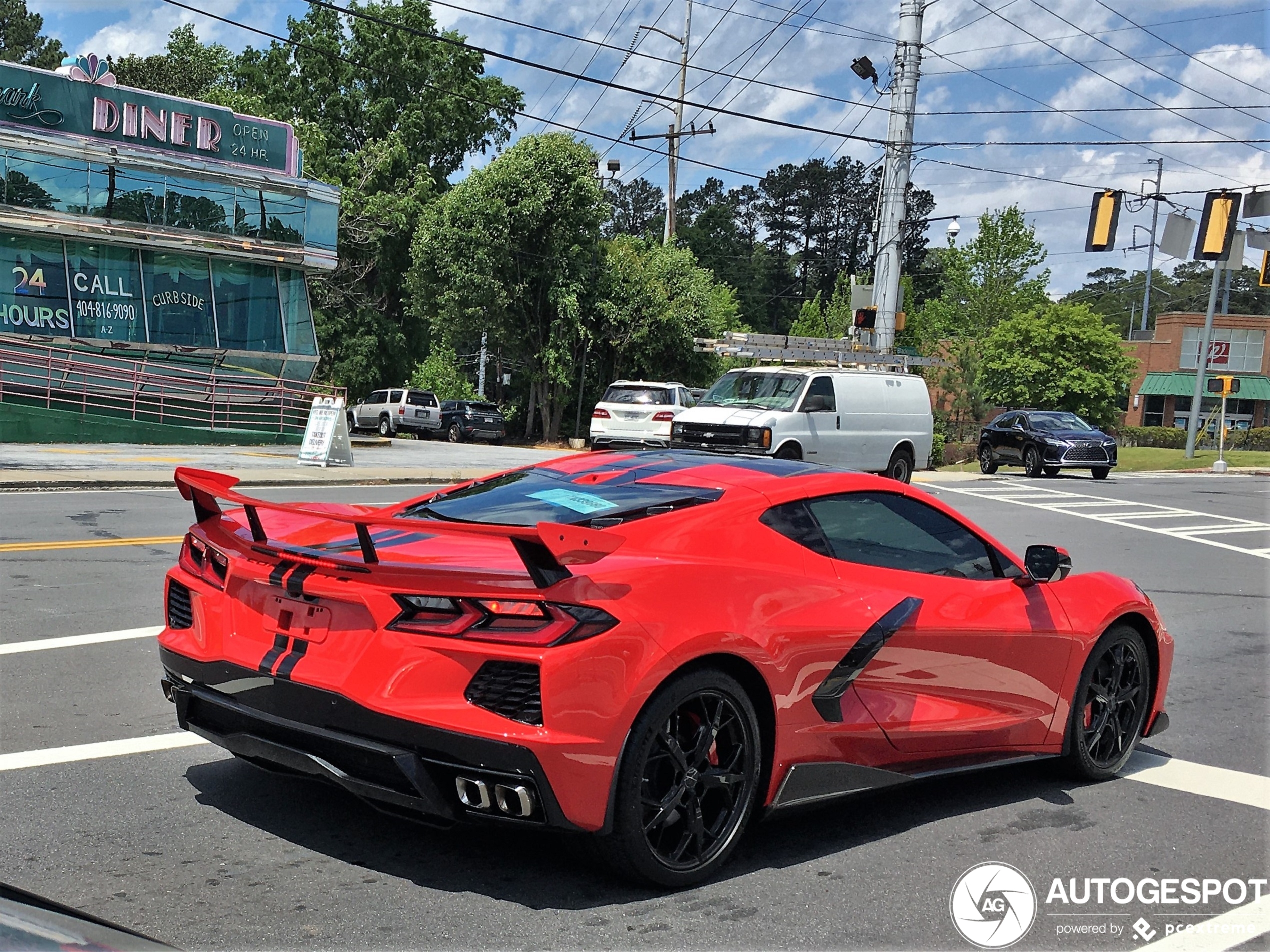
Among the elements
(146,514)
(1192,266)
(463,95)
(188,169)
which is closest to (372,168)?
(463,95)

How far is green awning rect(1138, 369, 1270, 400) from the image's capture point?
74562 millimetres

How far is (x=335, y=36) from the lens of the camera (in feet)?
164

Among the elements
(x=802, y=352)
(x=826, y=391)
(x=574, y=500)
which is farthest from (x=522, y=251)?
(x=574, y=500)

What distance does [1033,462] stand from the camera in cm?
3008

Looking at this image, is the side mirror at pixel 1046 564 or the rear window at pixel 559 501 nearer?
the rear window at pixel 559 501

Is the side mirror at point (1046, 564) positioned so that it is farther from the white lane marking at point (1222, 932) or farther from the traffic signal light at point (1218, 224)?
the traffic signal light at point (1218, 224)

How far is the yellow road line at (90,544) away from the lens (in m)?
10.5

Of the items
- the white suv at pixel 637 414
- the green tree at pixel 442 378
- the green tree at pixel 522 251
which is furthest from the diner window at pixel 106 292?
the green tree at pixel 442 378

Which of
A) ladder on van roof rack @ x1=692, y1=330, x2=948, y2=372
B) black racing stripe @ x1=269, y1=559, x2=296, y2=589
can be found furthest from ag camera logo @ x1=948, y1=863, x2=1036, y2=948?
ladder on van roof rack @ x1=692, y1=330, x2=948, y2=372

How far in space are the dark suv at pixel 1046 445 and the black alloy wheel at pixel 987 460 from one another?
0.01 meters

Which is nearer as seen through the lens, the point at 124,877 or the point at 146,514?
the point at 124,877

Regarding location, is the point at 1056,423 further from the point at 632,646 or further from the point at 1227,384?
the point at 632,646

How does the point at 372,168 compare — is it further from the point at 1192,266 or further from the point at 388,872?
the point at 1192,266

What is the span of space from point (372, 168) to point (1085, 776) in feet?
147
